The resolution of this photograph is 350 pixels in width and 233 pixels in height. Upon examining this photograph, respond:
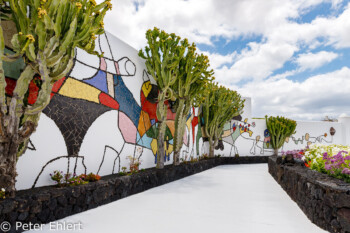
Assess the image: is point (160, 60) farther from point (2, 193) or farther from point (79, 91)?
point (2, 193)

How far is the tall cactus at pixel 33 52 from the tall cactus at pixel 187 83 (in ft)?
18.1

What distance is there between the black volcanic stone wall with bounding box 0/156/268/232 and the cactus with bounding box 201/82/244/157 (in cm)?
793

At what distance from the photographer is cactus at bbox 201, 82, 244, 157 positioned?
15.3 m

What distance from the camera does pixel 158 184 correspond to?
8133 millimetres

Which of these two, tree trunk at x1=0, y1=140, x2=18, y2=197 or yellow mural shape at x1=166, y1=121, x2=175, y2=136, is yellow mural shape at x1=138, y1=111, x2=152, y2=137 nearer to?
yellow mural shape at x1=166, y1=121, x2=175, y2=136

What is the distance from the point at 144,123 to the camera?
873 cm

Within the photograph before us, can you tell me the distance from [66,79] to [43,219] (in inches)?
113

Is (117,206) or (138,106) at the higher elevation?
(138,106)

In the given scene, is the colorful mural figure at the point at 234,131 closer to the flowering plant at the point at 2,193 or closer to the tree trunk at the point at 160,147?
the tree trunk at the point at 160,147

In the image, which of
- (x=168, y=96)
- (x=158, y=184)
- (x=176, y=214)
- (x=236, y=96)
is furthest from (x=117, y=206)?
(x=236, y=96)

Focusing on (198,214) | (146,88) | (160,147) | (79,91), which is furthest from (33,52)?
(160,147)

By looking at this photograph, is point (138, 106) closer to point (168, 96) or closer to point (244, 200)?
point (168, 96)

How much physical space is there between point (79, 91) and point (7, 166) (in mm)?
2500

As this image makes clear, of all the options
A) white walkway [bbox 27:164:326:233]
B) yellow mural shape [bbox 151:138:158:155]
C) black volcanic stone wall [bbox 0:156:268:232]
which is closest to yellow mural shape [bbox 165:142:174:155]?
yellow mural shape [bbox 151:138:158:155]
